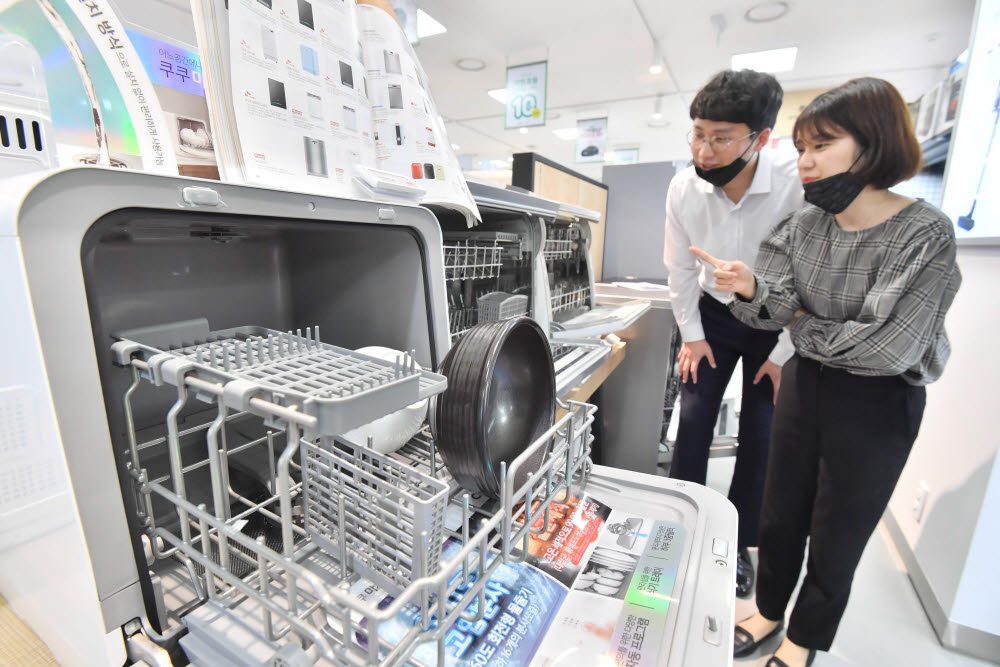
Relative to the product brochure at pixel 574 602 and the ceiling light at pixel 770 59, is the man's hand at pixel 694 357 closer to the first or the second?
the product brochure at pixel 574 602

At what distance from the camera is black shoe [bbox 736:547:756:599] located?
4.70ft

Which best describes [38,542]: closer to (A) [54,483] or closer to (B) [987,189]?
(A) [54,483]

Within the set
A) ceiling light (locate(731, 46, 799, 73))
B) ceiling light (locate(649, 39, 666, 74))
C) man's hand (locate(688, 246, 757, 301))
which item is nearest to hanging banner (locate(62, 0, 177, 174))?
man's hand (locate(688, 246, 757, 301))

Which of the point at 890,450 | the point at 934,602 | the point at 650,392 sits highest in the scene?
the point at 890,450

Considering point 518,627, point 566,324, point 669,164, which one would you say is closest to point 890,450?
point 566,324

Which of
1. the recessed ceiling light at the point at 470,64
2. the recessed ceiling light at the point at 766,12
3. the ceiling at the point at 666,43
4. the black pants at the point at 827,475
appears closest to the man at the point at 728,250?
the black pants at the point at 827,475

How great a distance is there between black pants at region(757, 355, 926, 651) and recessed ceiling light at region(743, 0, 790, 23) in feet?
12.7

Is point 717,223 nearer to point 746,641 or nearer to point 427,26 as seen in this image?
point 746,641

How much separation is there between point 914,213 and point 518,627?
38.7 inches

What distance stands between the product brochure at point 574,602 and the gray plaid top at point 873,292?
1.89 feet

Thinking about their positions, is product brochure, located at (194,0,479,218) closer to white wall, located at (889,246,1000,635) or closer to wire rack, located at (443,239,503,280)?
wire rack, located at (443,239,503,280)

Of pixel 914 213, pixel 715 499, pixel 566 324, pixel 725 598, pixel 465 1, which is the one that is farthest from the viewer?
pixel 465 1

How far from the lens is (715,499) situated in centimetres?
62

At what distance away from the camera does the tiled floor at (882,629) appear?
123 centimetres
